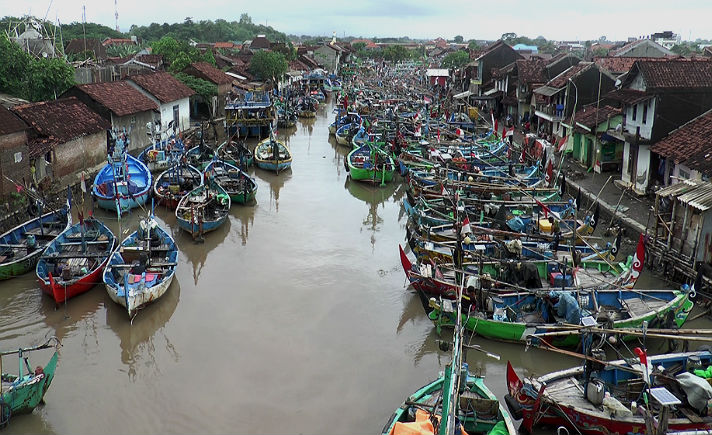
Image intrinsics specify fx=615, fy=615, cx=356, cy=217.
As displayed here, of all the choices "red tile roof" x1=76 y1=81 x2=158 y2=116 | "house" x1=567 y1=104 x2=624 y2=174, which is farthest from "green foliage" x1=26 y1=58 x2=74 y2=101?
"house" x1=567 y1=104 x2=624 y2=174

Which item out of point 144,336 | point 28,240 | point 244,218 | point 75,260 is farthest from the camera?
point 244,218

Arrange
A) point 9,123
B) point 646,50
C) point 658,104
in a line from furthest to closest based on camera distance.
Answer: point 646,50 < point 658,104 < point 9,123

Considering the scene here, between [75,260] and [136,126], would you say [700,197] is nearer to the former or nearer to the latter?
[75,260]

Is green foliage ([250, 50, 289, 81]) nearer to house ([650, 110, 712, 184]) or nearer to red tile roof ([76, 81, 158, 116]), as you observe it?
red tile roof ([76, 81, 158, 116])

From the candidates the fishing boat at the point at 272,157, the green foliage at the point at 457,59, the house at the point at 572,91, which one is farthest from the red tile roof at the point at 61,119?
the green foliage at the point at 457,59

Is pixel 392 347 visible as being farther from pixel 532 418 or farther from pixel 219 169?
pixel 219 169

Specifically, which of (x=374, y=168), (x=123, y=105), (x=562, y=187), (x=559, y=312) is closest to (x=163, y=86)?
(x=123, y=105)

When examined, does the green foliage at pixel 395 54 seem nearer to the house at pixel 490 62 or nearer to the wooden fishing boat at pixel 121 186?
the house at pixel 490 62
